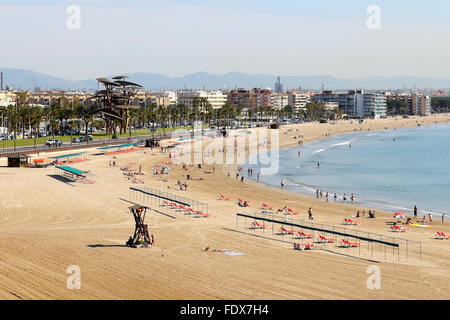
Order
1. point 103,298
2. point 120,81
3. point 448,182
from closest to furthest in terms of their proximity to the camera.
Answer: point 103,298, point 448,182, point 120,81

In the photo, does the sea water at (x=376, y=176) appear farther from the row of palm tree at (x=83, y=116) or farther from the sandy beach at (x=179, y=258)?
the row of palm tree at (x=83, y=116)

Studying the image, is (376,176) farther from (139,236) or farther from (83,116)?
(83,116)

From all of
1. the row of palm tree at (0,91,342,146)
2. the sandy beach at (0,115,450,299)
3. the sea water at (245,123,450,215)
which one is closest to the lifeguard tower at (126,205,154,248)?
the sandy beach at (0,115,450,299)

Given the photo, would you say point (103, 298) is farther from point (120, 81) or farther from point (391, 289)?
point (120, 81)

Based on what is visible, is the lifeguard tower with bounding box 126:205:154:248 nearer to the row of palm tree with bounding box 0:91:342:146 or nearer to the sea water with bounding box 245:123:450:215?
the sea water with bounding box 245:123:450:215

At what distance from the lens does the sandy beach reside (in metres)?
18.5

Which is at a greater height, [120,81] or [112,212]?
[120,81]

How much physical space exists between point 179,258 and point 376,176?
4105 cm

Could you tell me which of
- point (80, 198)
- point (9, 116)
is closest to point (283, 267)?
point (80, 198)

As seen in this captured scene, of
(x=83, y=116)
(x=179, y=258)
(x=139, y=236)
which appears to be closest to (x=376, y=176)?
(x=139, y=236)

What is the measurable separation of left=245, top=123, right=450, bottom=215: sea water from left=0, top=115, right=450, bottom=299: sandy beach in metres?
6.59

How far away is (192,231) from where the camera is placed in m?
28.4
